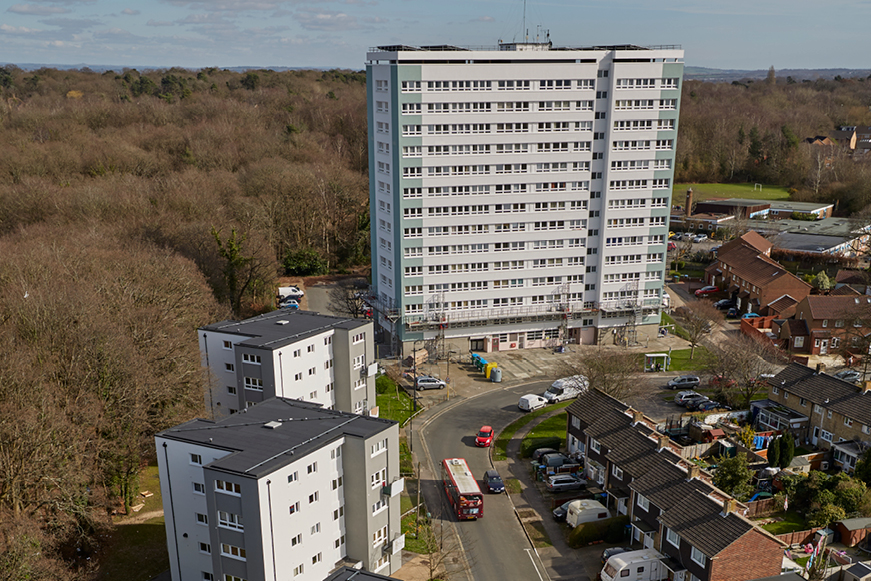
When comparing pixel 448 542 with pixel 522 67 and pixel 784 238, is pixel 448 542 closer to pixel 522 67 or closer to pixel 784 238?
pixel 522 67

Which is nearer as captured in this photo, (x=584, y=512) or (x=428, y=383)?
(x=584, y=512)

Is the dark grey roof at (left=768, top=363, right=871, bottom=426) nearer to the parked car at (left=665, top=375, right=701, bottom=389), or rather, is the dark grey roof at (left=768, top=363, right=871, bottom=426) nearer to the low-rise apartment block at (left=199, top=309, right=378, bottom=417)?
the parked car at (left=665, top=375, right=701, bottom=389)

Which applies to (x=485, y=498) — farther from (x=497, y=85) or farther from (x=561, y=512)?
(x=497, y=85)

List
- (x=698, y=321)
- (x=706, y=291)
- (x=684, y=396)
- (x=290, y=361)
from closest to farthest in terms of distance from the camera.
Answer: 1. (x=290, y=361)
2. (x=684, y=396)
3. (x=698, y=321)
4. (x=706, y=291)

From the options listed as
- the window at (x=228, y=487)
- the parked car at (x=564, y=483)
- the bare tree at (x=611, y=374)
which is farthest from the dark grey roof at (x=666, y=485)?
the window at (x=228, y=487)

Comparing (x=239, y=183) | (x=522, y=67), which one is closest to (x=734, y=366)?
(x=522, y=67)

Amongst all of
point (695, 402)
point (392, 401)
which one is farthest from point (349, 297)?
point (695, 402)
